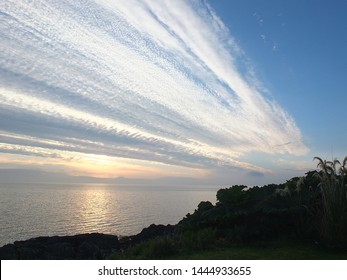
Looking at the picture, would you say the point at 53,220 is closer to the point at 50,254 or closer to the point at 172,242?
the point at 50,254

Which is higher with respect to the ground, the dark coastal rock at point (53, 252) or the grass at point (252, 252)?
the grass at point (252, 252)

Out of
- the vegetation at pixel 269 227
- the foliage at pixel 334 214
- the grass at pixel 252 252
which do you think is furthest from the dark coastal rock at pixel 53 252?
the foliage at pixel 334 214

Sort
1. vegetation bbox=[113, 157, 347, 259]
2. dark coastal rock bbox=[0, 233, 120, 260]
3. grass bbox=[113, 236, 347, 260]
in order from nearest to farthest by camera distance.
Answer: grass bbox=[113, 236, 347, 260], vegetation bbox=[113, 157, 347, 259], dark coastal rock bbox=[0, 233, 120, 260]

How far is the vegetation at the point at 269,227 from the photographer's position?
10078 mm

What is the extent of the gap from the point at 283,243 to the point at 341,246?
1.75 meters

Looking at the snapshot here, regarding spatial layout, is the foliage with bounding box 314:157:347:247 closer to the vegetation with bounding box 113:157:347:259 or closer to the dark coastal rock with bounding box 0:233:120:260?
the vegetation with bounding box 113:157:347:259

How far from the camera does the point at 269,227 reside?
11.8m

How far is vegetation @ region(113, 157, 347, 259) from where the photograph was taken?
10078 millimetres

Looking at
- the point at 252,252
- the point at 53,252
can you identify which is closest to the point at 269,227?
the point at 252,252

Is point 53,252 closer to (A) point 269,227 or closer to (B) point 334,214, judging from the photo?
(A) point 269,227

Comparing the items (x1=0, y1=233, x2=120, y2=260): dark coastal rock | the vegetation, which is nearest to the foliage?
the vegetation

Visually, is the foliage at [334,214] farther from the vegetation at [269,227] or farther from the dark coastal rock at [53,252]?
the dark coastal rock at [53,252]

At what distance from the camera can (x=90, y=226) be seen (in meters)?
56.2
